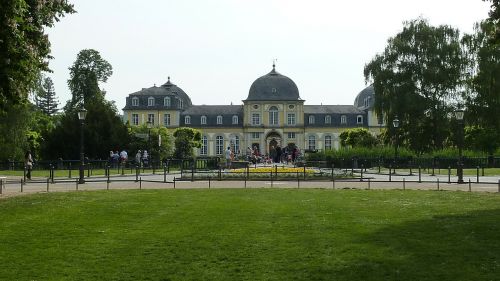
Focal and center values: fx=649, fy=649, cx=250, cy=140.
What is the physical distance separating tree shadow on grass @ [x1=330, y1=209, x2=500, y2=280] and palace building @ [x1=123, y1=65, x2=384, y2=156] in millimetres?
95985

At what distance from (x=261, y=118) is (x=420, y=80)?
52.3 meters

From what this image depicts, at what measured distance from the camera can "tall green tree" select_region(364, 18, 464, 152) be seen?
193 ft

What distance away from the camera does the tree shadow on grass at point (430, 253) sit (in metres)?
9.58

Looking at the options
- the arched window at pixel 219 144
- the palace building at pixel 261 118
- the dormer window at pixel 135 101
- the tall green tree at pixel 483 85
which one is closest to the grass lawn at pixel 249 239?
the tall green tree at pixel 483 85

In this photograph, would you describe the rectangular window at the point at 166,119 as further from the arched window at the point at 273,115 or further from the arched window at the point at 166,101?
the arched window at the point at 273,115

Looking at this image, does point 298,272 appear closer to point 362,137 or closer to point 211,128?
point 362,137

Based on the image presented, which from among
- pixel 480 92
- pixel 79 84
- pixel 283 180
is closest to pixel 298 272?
pixel 283 180

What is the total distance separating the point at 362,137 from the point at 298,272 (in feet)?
237

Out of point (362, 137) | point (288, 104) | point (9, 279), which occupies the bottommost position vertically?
point (9, 279)

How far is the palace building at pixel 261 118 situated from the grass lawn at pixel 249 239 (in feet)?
298

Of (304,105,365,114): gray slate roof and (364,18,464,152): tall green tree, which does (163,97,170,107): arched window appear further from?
(364,18,464,152): tall green tree

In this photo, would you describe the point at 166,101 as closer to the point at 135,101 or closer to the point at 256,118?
the point at 135,101

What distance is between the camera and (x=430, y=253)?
1101cm

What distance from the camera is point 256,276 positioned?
9.60m
